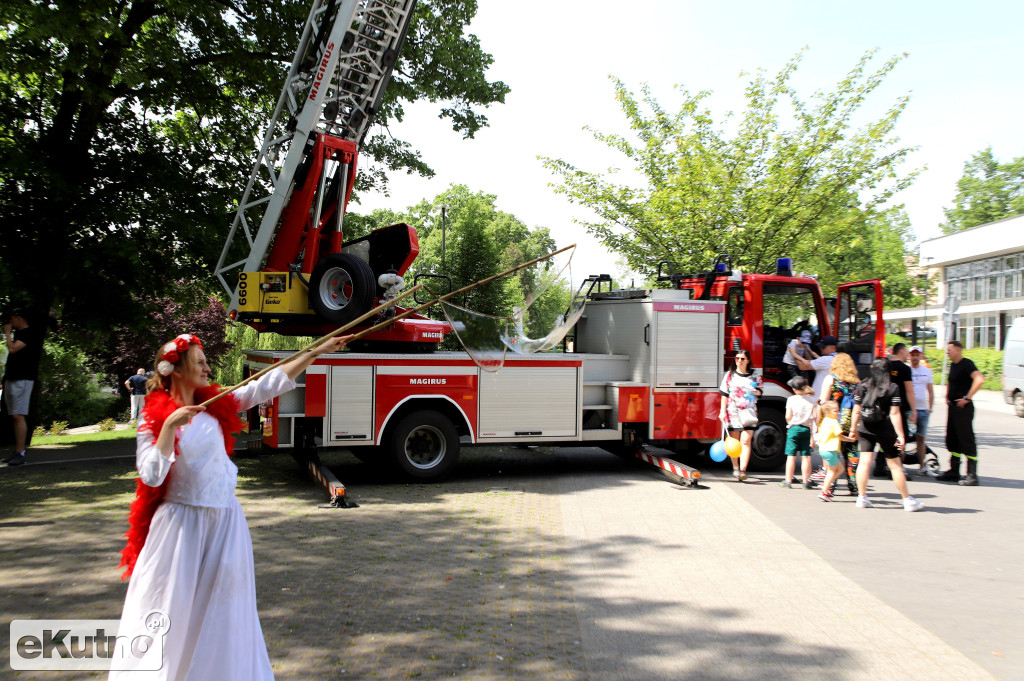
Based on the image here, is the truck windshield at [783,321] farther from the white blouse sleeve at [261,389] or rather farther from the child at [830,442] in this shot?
the white blouse sleeve at [261,389]

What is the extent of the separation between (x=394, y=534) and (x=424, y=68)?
1014 cm

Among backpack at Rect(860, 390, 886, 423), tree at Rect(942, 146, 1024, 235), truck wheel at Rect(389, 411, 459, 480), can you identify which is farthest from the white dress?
tree at Rect(942, 146, 1024, 235)

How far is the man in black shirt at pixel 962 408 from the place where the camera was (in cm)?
1029

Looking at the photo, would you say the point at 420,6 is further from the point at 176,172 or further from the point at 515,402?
the point at 515,402

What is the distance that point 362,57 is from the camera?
10.6 meters

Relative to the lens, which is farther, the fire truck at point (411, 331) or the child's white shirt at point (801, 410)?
the child's white shirt at point (801, 410)

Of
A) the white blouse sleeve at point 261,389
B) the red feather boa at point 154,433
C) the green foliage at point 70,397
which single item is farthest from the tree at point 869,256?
the green foliage at point 70,397

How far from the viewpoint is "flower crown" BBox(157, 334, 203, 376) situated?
3414 millimetres

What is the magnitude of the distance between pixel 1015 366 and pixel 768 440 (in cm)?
1697

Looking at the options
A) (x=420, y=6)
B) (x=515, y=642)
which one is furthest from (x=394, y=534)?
(x=420, y=6)

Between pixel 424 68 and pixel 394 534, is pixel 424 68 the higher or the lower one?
the higher one

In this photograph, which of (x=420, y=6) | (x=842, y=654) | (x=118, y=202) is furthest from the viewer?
(x=420, y=6)

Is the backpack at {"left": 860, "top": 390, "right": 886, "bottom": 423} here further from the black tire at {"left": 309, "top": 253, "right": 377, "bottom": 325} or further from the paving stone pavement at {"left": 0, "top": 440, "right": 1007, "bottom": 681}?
the black tire at {"left": 309, "top": 253, "right": 377, "bottom": 325}

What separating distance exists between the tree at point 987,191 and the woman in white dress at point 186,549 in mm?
79532
